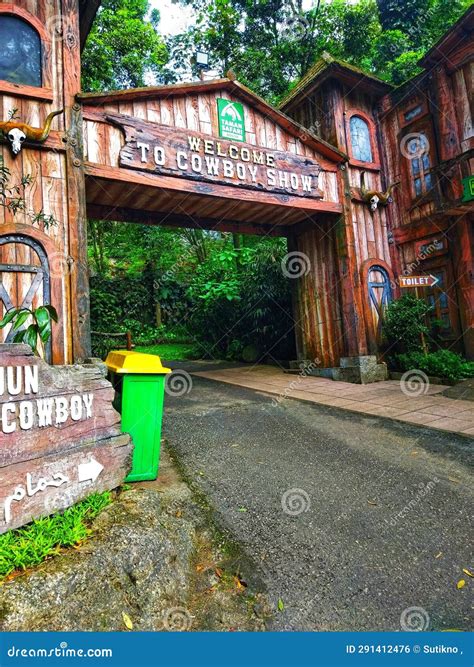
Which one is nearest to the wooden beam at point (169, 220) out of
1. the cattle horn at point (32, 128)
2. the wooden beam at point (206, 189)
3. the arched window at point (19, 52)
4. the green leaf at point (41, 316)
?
the wooden beam at point (206, 189)

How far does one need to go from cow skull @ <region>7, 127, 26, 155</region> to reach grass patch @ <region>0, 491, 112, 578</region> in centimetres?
450

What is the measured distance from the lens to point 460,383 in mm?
6773

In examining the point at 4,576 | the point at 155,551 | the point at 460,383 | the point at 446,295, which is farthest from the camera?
the point at 446,295

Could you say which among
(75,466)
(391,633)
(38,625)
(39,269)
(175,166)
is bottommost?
(391,633)

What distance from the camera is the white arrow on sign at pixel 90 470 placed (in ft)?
8.20

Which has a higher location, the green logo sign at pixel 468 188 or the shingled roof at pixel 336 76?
the shingled roof at pixel 336 76

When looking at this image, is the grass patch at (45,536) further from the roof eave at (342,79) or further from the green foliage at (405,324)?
the roof eave at (342,79)

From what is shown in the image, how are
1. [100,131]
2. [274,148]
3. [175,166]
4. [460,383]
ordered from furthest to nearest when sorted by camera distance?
1. [274,148]
2. [460,383]
3. [175,166]
4. [100,131]

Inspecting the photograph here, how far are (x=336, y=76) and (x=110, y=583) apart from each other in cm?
982

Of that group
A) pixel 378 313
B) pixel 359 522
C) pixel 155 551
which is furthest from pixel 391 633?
pixel 378 313

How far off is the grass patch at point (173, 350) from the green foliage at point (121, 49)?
922cm

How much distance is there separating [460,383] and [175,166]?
6.27 meters

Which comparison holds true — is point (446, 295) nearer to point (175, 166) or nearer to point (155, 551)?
point (175, 166)

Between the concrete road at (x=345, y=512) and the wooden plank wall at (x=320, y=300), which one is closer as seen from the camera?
the concrete road at (x=345, y=512)
